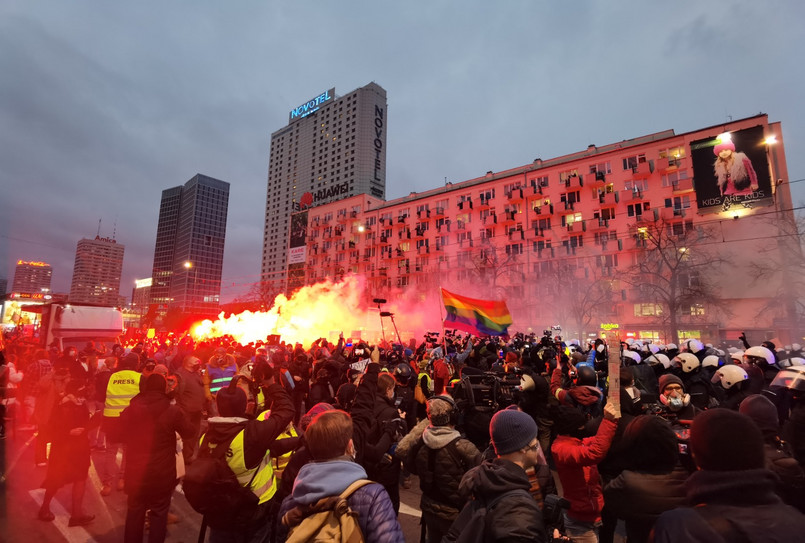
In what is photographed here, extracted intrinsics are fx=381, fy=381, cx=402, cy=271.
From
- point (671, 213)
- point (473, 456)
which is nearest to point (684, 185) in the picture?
point (671, 213)

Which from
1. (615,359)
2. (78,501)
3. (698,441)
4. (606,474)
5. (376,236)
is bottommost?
(78,501)

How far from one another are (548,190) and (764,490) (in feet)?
165

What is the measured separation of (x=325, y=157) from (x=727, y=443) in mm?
125889

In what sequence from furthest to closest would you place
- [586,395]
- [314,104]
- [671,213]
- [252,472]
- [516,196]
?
[314,104] → [516,196] → [671,213] → [586,395] → [252,472]

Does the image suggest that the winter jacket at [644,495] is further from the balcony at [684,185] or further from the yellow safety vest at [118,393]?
the balcony at [684,185]

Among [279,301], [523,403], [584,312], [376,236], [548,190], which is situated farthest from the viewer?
[376,236]

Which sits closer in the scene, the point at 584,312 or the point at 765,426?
the point at 765,426

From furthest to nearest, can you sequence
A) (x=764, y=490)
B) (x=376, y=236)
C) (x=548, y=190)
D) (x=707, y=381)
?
(x=376, y=236) < (x=548, y=190) < (x=707, y=381) < (x=764, y=490)

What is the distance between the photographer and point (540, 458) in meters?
3.50

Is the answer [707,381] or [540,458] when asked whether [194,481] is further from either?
[707,381]

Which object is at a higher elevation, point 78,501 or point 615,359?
point 615,359

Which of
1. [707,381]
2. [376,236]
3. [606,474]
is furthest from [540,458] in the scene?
[376,236]

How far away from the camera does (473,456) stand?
382 centimetres

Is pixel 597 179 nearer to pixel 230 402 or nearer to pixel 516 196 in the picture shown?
pixel 516 196
